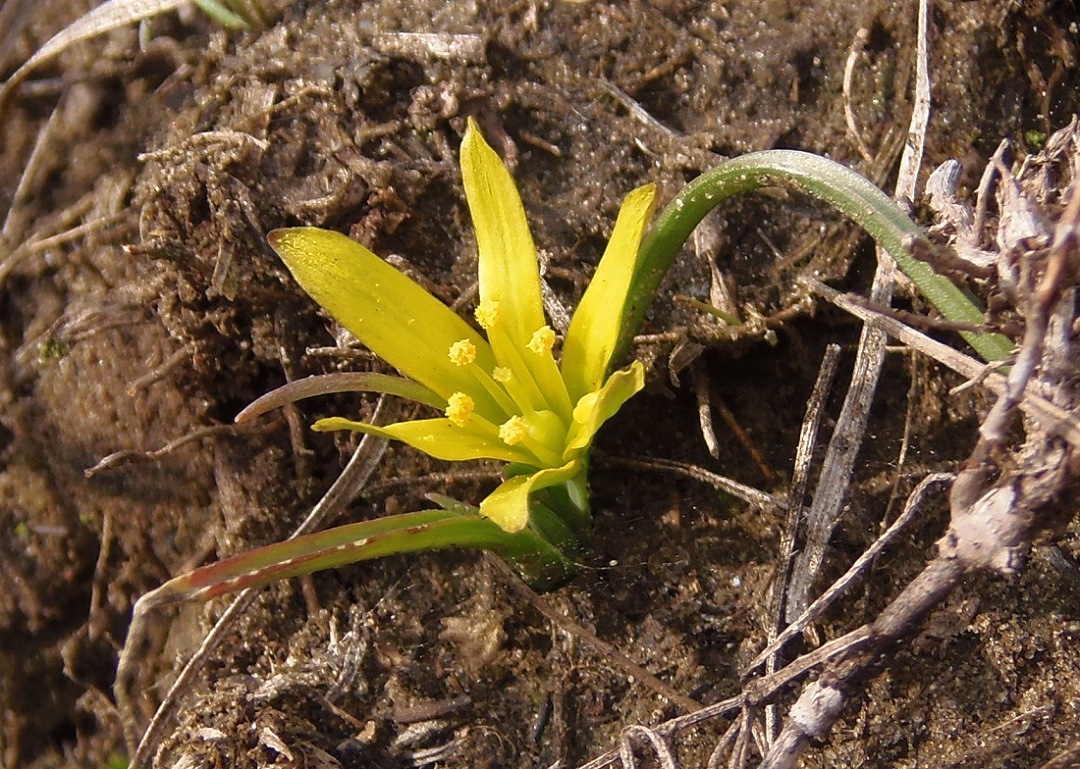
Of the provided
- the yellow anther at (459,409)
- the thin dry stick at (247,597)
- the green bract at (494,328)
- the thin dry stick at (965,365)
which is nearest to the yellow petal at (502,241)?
the green bract at (494,328)

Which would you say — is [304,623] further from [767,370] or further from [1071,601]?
[1071,601]

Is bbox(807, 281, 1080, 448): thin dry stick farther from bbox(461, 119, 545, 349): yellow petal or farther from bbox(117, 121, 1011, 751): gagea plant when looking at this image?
A: bbox(461, 119, 545, 349): yellow petal

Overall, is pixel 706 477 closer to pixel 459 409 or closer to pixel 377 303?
pixel 459 409

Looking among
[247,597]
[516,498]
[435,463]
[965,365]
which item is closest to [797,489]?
[965,365]

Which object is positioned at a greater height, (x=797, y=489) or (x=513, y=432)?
(x=513, y=432)

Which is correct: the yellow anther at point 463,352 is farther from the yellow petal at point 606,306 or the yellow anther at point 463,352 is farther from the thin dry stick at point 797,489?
the thin dry stick at point 797,489
